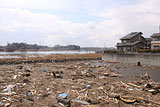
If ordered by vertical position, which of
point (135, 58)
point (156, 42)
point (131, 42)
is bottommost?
point (135, 58)

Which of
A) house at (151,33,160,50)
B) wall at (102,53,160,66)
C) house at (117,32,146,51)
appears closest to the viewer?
wall at (102,53,160,66)

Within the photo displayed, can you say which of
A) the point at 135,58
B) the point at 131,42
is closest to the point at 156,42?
the point at 131,42

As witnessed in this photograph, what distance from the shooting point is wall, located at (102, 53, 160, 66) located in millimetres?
18983

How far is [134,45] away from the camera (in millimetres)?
30719

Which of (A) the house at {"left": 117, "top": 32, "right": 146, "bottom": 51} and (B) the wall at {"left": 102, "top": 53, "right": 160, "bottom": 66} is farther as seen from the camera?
(A) the house at {"left": 117, "top": 32, "right": 146, "bottom": 51}

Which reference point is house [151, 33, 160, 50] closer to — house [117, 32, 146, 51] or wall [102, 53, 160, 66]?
house [117, 32, 146, 51]

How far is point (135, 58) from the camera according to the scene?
21.9 metres

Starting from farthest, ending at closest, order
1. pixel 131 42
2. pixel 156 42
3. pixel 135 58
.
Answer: pixel 131 42
pixel 156 42
pixel 135 58

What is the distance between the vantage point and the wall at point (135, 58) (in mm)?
18983

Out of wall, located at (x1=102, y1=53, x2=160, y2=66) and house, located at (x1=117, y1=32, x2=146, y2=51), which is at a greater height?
house, located at (x1=117, y1=32, x2=146, y2=51)

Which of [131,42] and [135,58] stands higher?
[131,42]

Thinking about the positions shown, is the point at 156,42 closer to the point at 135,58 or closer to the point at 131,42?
the point at 131,42

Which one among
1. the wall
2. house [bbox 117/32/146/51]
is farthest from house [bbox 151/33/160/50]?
the wall

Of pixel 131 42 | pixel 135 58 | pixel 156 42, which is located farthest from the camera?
pixel 131 42
